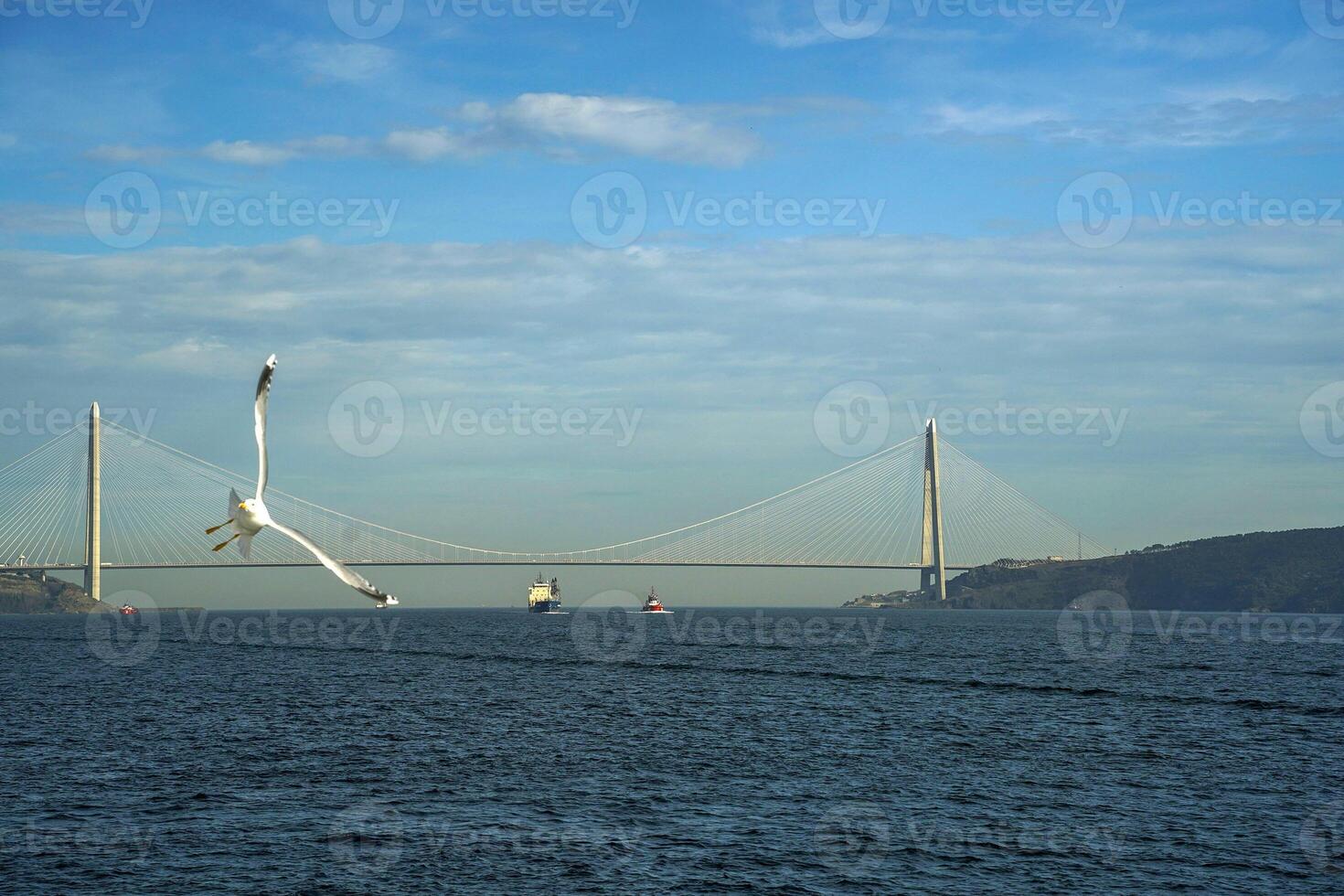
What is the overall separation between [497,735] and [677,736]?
699 cm

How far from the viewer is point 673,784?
36.0 m

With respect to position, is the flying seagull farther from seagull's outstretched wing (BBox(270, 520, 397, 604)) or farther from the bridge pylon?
the bridge pylon

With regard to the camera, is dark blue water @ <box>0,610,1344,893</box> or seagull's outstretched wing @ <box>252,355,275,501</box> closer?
seagull's outstretched wing @ <box>252,355,275,501</box>

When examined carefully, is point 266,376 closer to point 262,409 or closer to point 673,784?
point 262,409

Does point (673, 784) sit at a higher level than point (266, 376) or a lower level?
lower

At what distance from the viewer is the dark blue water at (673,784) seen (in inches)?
1038

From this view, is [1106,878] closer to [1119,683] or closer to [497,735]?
[497,735]

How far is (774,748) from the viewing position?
140 feet

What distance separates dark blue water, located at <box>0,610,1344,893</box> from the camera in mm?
26375

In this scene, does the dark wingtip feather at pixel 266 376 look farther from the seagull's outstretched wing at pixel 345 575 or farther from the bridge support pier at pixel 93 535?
the bridge support pier at pixel 93 535

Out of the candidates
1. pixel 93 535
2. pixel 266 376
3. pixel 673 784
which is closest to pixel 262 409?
pixel 266 376

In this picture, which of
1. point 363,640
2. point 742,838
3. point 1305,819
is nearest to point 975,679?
point 1305,819

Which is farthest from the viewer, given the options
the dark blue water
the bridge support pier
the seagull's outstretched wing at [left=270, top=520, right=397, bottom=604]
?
the bridge support pier

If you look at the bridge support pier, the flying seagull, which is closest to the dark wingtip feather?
the flying seagull
